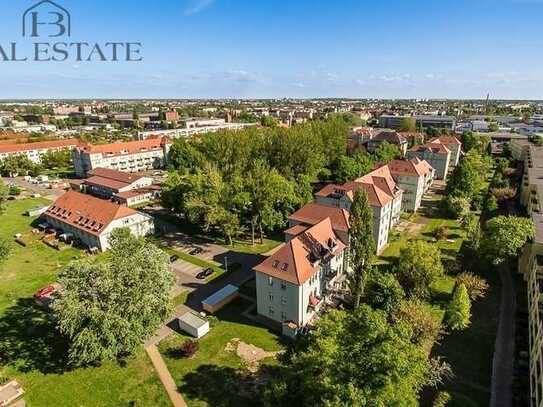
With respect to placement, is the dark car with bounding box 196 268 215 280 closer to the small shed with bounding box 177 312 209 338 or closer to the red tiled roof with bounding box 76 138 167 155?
the small shed with bounding box 177 312 209 338

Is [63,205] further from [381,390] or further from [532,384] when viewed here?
[532,384]

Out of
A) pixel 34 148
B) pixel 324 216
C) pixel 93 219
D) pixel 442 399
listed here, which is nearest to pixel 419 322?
pixel 442 399

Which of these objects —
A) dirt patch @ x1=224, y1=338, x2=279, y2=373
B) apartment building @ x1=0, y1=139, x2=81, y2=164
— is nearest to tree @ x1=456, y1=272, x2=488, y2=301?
dirt patch @ x1=224, y1=338, x2=279, y2=373

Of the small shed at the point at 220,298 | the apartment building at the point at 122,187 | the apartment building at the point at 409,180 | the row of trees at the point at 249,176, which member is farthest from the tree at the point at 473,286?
the apartment building at the point at 122,187

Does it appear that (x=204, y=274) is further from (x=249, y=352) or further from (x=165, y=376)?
(x=165, y=376)

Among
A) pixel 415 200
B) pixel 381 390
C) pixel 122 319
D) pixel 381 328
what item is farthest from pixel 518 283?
pixel 122 319
